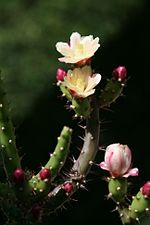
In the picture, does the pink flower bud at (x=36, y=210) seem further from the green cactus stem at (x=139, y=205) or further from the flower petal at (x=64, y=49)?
the flower petal at (x=64, y=49)

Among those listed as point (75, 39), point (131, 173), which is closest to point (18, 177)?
point (131, 173)

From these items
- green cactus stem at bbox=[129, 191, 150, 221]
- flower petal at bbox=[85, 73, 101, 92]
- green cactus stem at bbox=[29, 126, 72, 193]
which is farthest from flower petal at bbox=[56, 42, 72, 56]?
green cactus stem at bbox=[129, 191, 150, 221]

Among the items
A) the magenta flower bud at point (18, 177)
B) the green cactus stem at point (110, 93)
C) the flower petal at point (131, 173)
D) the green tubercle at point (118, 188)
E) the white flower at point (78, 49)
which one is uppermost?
the white flower at point (78, 49)

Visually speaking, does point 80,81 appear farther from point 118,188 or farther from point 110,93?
point 118,188

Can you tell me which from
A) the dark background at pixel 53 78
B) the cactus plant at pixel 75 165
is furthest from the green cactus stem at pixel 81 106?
the dark background at pixel 53 78

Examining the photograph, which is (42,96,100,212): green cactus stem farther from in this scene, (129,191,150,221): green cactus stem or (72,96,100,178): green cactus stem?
(129,191,150,221): green cactus stem

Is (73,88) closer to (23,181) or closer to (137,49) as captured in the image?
(23,181)
